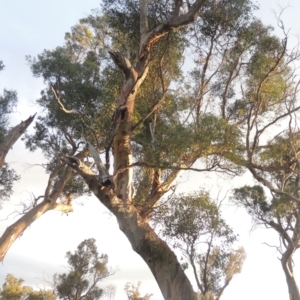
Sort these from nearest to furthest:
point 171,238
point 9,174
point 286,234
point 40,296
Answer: point 171,238 → point 9,174 → point 286,234 → point 40,296

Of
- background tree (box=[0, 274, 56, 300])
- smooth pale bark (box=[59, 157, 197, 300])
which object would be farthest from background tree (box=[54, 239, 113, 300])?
smooth pale bark (box=[59, 157, 197, 300])

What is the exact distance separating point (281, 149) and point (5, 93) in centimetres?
799

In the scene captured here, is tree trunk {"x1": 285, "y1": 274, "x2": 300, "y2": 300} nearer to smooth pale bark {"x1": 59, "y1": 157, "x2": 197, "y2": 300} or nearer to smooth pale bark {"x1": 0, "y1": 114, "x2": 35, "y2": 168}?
smooth pale bark {"x1": 59, "y1": 157, "x2": 197, "y2": 300}

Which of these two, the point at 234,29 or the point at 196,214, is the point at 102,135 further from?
the point at 234,29

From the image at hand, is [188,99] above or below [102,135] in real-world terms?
Result: above

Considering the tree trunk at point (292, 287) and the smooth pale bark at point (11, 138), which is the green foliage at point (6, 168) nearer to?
the smooth pale bark at point (11, 138)

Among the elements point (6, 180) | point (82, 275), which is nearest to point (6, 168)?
point (6, 180)

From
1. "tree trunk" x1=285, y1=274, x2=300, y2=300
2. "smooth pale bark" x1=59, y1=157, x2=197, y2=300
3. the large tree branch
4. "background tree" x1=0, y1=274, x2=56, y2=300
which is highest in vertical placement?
the large tree branch

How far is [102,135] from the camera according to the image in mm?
9938

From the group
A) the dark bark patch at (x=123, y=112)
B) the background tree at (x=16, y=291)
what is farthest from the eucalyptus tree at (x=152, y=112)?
the background tree at (x=16, y=291)

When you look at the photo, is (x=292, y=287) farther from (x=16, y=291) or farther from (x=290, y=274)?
(x=16, y=291)

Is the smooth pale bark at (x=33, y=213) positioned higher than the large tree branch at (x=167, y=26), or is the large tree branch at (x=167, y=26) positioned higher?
the large tree branch at (x=167, y=26)

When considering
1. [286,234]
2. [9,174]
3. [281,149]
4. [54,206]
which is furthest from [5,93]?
[286,234]

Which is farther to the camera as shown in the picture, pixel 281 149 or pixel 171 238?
pixel 281 149
